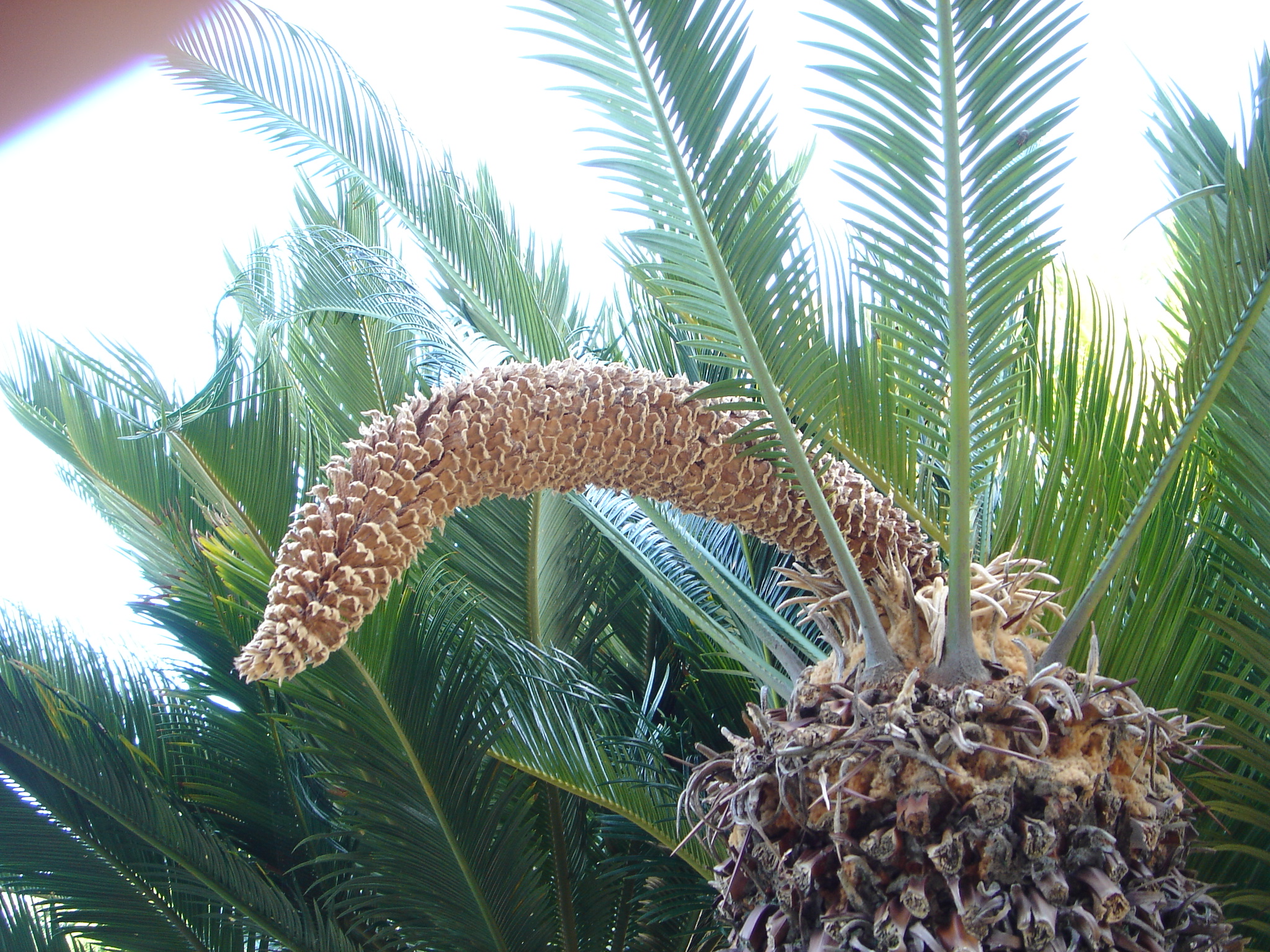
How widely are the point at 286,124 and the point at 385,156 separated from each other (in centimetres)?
24

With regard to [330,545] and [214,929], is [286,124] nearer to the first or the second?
[330,545]

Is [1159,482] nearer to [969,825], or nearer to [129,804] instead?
[969,825]

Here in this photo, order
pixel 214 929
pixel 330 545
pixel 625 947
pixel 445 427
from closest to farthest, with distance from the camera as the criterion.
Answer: pixel 330 545
pixel 445 427
pixel 214 929
pixel 625 947

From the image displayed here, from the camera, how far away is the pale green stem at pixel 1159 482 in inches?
55.0

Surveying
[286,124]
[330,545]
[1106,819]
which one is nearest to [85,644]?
[286,124]

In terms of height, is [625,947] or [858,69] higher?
[858,69]

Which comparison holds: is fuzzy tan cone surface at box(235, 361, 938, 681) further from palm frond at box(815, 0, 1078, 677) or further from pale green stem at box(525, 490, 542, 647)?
pale green stem at box(525, 490, 542, 647)

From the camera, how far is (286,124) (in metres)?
2.26

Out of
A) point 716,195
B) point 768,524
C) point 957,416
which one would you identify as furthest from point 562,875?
point 716,195

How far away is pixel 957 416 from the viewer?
1371 millimetres

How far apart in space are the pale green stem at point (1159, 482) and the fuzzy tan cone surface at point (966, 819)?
0.08 meters

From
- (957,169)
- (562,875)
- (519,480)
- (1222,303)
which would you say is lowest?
(562,875)

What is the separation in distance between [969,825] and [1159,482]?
62 centimetres

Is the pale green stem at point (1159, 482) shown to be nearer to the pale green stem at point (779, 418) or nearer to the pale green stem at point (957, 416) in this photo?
the pale green stem at point (957, 416)
